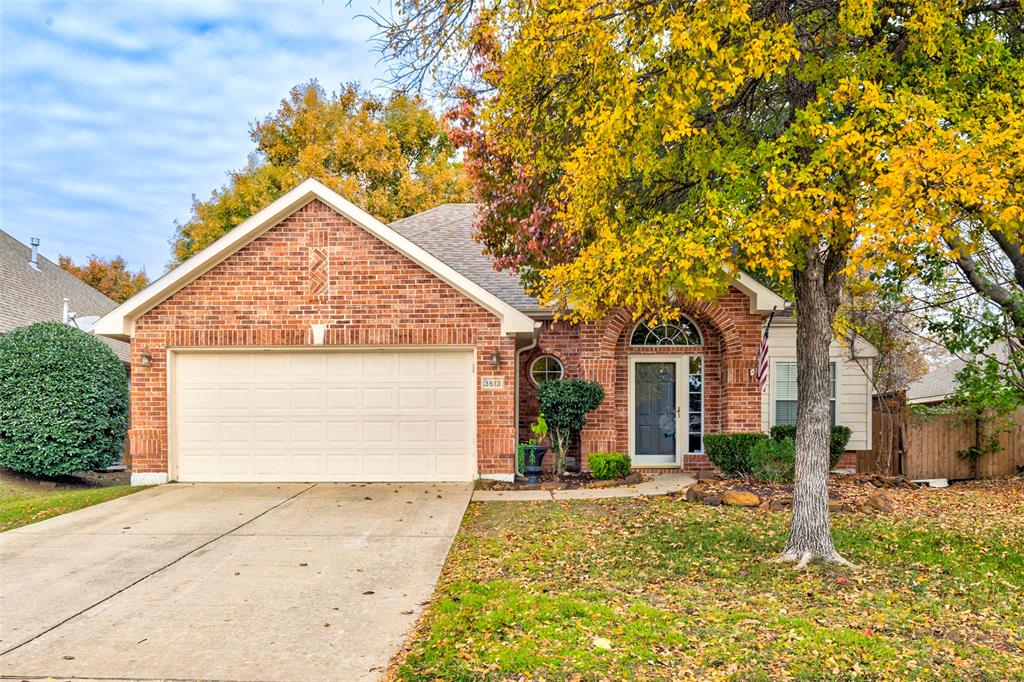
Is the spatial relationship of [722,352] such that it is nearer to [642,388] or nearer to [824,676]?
[642,388]

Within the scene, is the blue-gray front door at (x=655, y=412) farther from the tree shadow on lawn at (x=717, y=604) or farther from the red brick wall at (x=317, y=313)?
the tree shadow on lawn at (x=717, y=604)

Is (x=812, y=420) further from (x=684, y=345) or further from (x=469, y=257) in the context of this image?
(x=469, y=257)

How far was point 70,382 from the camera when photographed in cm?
1302

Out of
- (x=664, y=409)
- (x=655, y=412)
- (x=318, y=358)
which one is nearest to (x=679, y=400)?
(x=664, y=409)

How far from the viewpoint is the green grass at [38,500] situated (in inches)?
371

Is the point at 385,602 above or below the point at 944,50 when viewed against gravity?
below

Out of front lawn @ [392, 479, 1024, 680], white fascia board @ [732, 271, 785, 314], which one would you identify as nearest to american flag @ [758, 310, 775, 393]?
white fascia board @ [732, 271, 785, 314]

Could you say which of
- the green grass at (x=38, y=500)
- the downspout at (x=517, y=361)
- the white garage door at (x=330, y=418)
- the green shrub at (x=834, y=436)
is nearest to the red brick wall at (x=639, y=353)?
the downspout at (x=517, y=361)

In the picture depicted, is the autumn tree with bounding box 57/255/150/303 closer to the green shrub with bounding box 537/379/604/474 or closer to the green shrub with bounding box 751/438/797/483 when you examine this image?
the green shrub with bounding box 537/379/604/474

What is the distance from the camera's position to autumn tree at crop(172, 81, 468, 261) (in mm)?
25438

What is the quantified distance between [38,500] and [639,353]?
33.1ft

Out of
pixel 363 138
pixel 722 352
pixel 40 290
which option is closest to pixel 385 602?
pixel 722 352

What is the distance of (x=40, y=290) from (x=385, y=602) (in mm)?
19189

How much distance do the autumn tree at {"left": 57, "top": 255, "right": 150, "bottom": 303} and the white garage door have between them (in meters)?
28.3
